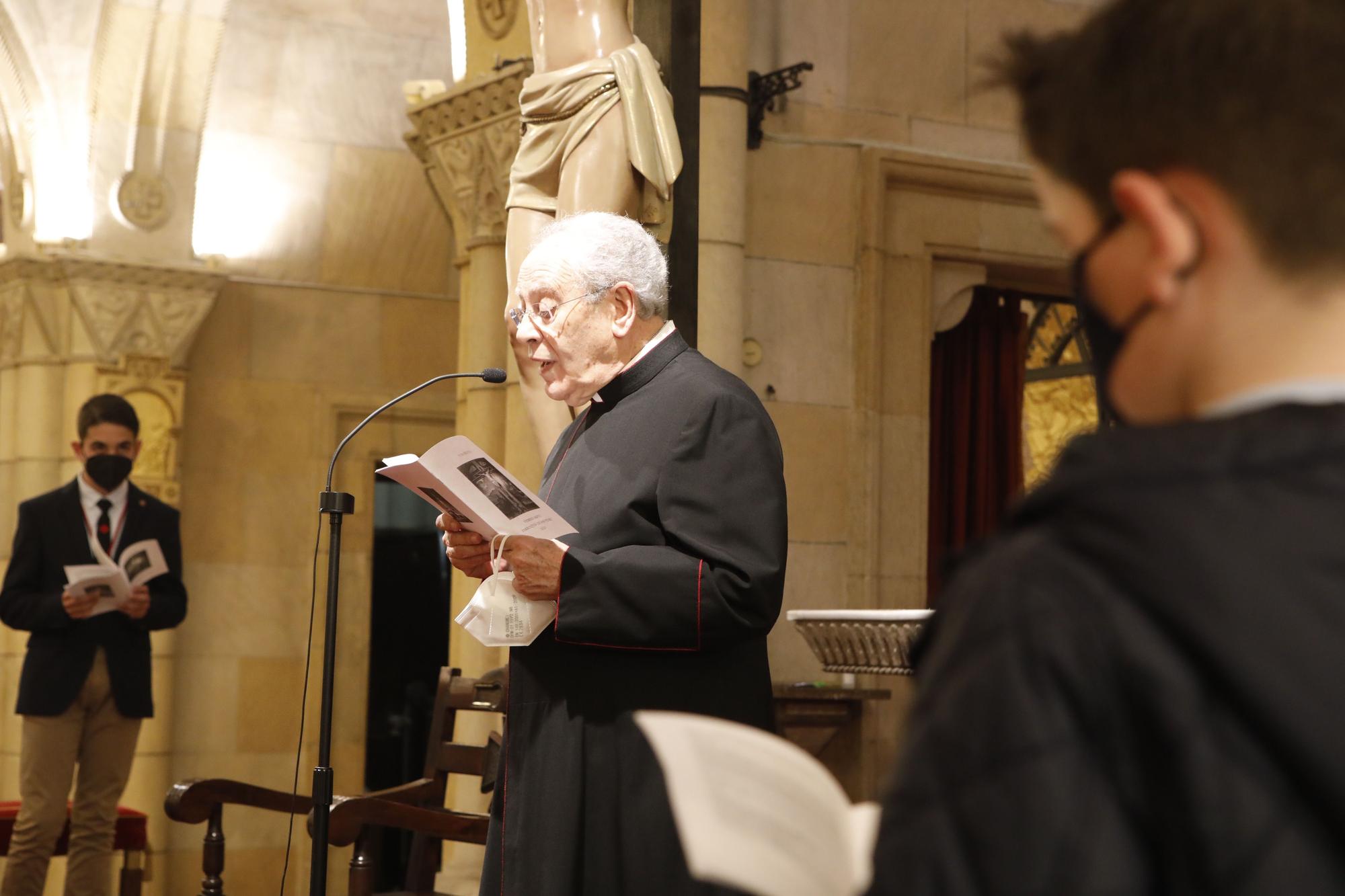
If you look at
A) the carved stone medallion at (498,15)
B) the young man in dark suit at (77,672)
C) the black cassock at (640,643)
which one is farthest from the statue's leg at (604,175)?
the young man in dark suit at (77,672)

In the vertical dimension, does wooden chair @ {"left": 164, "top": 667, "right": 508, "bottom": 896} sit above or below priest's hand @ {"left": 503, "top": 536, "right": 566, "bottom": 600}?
below

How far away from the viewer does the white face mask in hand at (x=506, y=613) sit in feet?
8.43

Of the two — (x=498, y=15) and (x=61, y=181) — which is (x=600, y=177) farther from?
(x=61, y=181)

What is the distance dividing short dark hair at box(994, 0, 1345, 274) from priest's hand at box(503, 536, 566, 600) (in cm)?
180

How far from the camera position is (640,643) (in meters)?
2.56

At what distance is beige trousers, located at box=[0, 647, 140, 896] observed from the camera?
5621 mm

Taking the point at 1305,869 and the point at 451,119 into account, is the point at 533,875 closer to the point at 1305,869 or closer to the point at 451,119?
the point at 1305,869

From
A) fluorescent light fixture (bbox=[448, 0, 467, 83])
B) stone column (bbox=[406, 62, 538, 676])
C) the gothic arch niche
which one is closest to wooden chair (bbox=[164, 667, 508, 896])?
stone column (bbox=[406, 62, 538, 676])

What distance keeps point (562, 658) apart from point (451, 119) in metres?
4.05

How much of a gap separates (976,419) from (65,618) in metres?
3.97

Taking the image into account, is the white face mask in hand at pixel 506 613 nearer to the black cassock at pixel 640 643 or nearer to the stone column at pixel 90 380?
the black cassock at pixel 640 643

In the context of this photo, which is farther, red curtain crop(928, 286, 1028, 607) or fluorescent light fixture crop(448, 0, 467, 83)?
red curtain crop(928, 286, 1028, 607)

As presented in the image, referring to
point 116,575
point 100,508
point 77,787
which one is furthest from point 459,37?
point 77,787

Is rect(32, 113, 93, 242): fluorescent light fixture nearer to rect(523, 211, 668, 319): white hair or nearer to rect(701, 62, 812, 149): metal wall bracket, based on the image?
rect(701, 62, 812, 149): metal wall bracket
